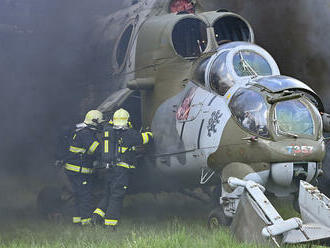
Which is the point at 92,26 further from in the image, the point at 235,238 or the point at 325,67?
the point at 235,238

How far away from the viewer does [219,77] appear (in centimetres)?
703

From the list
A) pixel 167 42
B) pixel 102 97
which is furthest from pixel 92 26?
pixel 167 42

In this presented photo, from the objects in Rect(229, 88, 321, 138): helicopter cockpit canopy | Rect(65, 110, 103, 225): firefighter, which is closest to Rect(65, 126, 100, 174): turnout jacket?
Rect(65, 110, 103, 225): firefighter

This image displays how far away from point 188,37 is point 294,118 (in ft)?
9.79

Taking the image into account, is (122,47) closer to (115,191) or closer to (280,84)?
(115,191)

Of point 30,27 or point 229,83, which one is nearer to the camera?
point 229,83

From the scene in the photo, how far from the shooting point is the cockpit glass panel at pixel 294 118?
20.2 ft

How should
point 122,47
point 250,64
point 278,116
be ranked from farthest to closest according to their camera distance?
1. point 122,47
2. point 250,64
3. point 278,116

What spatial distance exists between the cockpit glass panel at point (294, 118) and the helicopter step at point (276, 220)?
0.64 metres

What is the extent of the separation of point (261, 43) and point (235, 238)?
6.65 meters

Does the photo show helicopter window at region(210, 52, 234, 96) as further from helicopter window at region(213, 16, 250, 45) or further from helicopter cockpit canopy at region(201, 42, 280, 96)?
helicopter window at region(213, 16, 250, 45)

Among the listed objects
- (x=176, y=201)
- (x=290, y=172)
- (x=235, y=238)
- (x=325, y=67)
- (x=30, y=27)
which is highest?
(x=30, y=27)

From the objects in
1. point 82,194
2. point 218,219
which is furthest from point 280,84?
point 82,194

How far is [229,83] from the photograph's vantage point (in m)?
6.87
